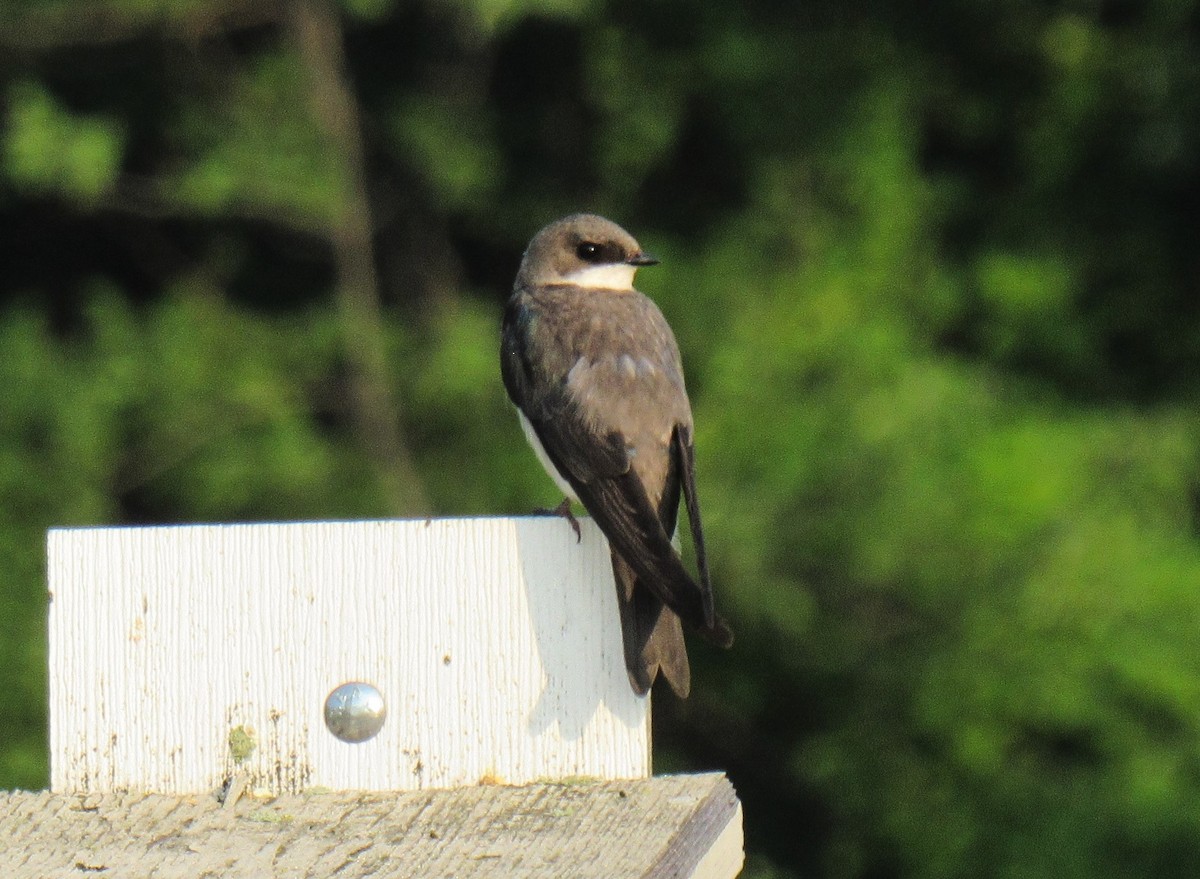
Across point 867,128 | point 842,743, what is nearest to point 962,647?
point 842,743

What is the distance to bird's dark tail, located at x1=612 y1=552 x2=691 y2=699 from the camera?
2.14m

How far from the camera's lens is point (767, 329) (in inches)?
238

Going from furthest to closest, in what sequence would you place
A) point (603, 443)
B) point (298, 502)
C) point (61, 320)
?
point (61, 320) < point (298, 502) < point (603, 443)

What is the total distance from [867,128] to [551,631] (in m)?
4.62

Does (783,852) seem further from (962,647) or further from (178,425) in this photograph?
(178,425)

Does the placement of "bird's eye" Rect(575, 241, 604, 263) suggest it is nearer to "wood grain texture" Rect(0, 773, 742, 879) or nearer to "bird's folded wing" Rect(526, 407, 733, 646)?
"bird's folded wing" Rect(526, 407, 733, 646)

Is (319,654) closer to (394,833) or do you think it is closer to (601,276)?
(394,833)

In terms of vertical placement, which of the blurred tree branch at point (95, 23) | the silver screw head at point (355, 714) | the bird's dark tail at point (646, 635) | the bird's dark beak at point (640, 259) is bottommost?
the silver screw head at point (355, 714)

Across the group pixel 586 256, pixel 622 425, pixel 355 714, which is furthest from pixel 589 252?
pixel 355 714

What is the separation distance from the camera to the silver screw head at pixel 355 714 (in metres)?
2.18

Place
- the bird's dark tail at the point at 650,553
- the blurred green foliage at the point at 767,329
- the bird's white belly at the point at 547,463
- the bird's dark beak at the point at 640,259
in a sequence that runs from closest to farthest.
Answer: the bird's dark tail at the point at 650,553, the bird's white belly at the point at 547,463, the bird's dark beak at the point at 640,259, the blurred green foliage at the point at 767,329

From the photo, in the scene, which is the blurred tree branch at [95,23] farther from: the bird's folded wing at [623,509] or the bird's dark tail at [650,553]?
the bird's dark tail at [650,553]

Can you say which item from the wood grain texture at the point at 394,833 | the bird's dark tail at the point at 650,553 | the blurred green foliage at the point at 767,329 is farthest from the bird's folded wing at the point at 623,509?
the blurred green foliage at the point at 767,329

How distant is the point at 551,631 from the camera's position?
2199 millimetres
